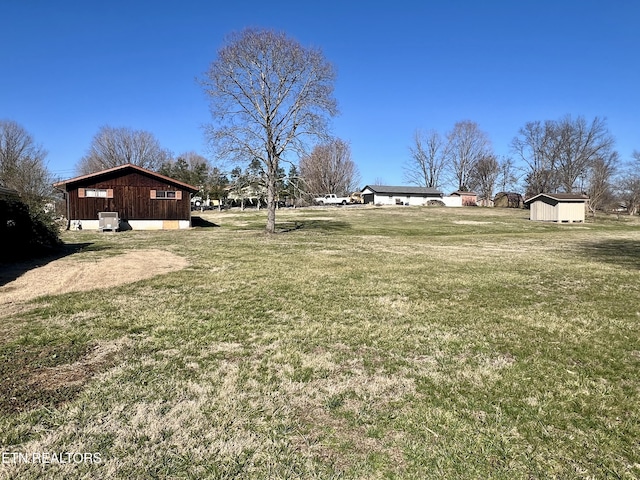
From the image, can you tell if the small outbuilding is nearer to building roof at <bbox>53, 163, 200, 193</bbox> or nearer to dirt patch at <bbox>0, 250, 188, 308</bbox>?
building roof at <bbox>53, 163, 200, 193</bbox>

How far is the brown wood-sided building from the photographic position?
24.0m

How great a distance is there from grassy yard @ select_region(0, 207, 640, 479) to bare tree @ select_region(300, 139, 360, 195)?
6831cm

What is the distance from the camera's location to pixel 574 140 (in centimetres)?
5750

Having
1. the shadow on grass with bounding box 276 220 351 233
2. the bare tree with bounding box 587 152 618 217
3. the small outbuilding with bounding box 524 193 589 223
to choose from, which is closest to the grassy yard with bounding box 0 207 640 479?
the shadow on grass with bounding box 276 220 351 233

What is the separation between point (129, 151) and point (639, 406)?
220 ft

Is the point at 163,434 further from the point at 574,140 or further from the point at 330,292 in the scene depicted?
the point at 574,140

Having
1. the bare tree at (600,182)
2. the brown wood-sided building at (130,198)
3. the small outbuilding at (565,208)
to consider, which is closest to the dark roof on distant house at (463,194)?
the bare tree at (600,182)

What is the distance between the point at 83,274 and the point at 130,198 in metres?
18.4

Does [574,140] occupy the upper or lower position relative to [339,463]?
upper

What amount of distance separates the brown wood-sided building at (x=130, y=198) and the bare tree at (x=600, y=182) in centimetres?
5063

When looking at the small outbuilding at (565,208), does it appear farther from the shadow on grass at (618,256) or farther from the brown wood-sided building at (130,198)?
the brown wood-sided building at (130,198)

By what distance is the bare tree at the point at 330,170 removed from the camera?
74.4 m

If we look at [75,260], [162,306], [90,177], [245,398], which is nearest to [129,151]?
[90,177]

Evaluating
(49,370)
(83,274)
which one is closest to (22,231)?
(83,274)
